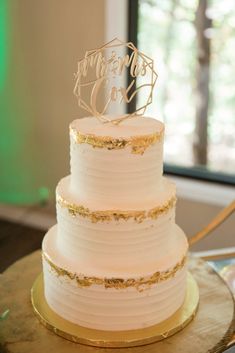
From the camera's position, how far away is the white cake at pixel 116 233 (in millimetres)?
1122

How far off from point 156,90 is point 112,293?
1.75m

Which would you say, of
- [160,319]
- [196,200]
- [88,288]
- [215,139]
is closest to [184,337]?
[160,319]

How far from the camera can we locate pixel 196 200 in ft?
8.36

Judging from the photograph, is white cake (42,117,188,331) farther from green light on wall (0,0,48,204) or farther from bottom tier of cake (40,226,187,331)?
green light on wall (0,0,48,204)

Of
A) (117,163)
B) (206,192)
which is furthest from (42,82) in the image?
(117,163)

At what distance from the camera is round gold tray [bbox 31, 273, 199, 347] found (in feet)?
3.71

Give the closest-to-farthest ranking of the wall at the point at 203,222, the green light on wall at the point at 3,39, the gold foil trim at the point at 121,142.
A: the gold foil trim at the point at 121,142
the wall at the point at 203,222
the green light on wall at the point at 3,39

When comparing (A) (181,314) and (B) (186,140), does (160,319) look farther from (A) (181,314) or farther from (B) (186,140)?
(B) (186,140)

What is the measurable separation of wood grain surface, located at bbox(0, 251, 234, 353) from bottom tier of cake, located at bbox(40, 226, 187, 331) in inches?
2.7

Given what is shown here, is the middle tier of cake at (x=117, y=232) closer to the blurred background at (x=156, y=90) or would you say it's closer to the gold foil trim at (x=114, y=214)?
the gold foil trim at (x=114, y=214)

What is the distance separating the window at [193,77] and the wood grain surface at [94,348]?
53.8 inches

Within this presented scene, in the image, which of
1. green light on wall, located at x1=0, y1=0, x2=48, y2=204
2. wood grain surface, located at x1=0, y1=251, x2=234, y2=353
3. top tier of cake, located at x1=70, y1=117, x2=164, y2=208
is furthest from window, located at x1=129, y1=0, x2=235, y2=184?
top tier of cake, located at x1=70, y1=117, x2=164, y2=208

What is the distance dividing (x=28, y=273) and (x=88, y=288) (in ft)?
0.98

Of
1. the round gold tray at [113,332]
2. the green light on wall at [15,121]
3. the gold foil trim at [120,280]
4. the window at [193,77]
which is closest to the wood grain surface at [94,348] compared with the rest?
the round gold tray at [113,332]
